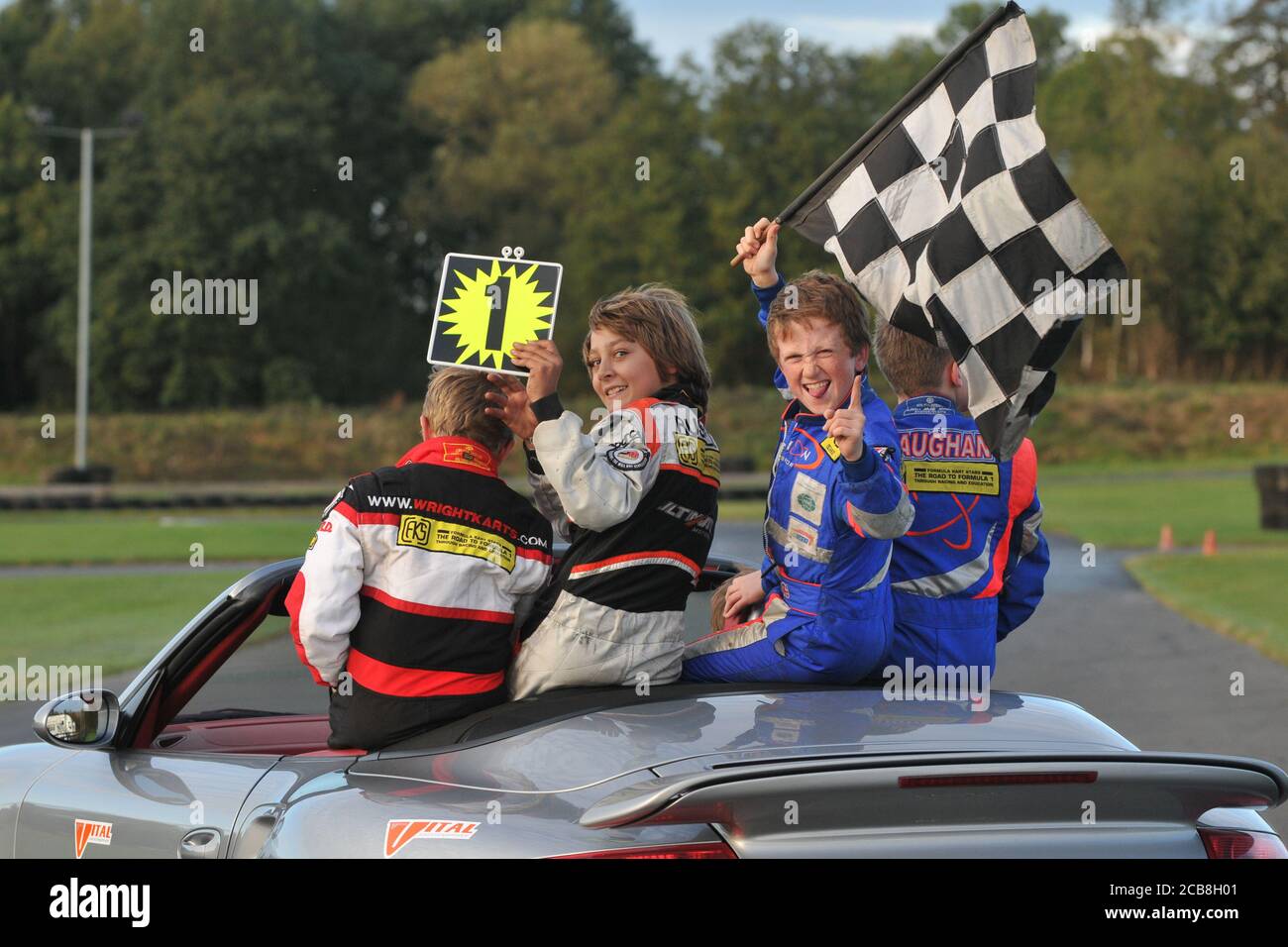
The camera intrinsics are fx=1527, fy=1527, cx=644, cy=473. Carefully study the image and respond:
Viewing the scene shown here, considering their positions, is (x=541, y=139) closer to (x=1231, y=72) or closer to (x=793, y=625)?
(x=1231, y=72)

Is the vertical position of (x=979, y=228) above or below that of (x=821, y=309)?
above

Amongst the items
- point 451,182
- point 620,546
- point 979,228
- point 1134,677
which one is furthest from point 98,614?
point 451,182

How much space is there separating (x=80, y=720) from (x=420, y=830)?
1347mm

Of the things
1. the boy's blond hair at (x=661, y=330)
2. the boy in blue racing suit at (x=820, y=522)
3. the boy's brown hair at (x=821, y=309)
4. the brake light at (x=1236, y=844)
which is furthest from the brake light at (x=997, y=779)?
the boy's blond hair at (x=661, y=330)

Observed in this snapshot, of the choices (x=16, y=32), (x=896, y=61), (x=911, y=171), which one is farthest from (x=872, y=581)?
(x=896, y=61)

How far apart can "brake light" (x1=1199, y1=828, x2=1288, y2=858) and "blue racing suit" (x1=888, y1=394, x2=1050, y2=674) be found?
2.95ft

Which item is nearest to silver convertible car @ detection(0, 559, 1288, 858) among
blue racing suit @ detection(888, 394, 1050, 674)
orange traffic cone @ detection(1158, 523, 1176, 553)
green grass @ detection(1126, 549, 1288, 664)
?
blue racing suit @ detection(888, 394, 1050, 674)

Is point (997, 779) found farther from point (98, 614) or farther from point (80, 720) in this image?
point (98, 614)

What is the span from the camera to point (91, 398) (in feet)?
199

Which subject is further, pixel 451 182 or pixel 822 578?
pixel 451 182

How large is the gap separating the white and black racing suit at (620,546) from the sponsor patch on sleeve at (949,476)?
484 millimetres

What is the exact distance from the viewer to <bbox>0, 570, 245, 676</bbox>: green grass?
11750 mm

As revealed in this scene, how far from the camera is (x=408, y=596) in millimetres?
3279

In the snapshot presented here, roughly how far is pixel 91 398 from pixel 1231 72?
50.1 metres
